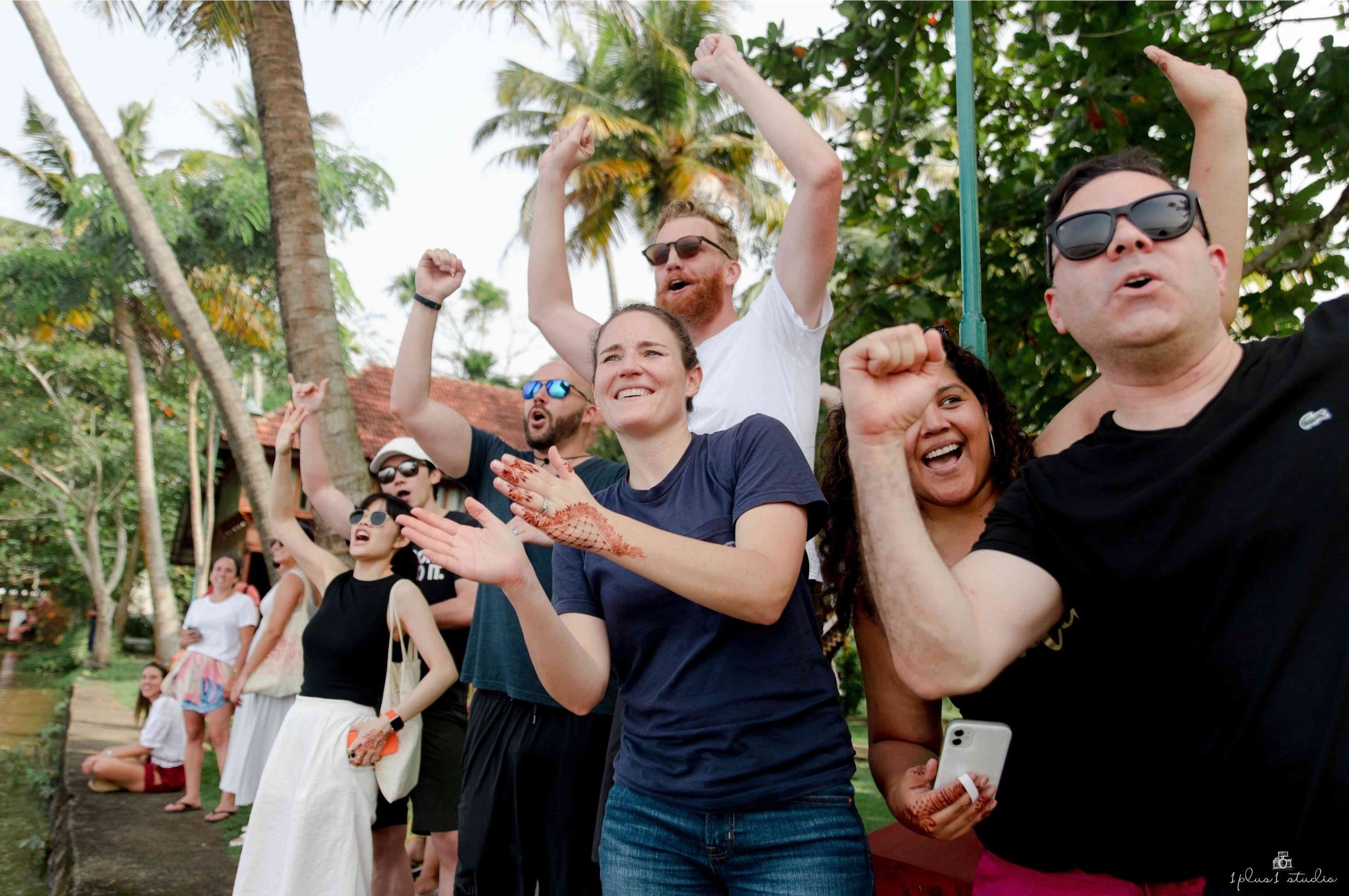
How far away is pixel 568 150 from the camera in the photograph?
332 centimetres

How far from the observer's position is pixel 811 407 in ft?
9.41

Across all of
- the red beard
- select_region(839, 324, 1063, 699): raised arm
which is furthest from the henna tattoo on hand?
the red beard

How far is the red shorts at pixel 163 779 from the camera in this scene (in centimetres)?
776

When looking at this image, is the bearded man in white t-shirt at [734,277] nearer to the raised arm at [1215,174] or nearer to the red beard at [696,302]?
the red beard at [696,302]

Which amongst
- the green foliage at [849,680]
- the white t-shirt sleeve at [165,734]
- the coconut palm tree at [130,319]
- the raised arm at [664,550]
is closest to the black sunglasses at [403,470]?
the raised arm at [664,550]

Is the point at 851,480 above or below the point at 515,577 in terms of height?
above

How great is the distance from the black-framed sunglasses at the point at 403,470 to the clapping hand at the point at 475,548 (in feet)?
8.85

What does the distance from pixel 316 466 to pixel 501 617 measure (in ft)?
6.54

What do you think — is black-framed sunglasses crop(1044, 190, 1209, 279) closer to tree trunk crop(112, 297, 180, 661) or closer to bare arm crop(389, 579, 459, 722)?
bare arm crop(389, 579, 459, 722)

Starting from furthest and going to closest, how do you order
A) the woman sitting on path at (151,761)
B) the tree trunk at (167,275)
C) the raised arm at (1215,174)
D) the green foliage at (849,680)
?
the green foliage at (849,680), the woman sitting on path at (151,761), the tree trunk at (167,275), the raised arm at (1215,174)

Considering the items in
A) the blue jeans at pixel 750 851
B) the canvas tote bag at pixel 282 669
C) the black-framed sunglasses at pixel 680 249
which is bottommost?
the canvas tote bag at pixel 282 669

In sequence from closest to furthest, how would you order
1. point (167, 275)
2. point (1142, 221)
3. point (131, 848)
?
point (1142, 221), point (131, 848), point (167, 275)

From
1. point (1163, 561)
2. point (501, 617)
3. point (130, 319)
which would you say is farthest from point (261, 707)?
point (130, 319)

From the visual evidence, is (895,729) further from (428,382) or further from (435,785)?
(435,785)
